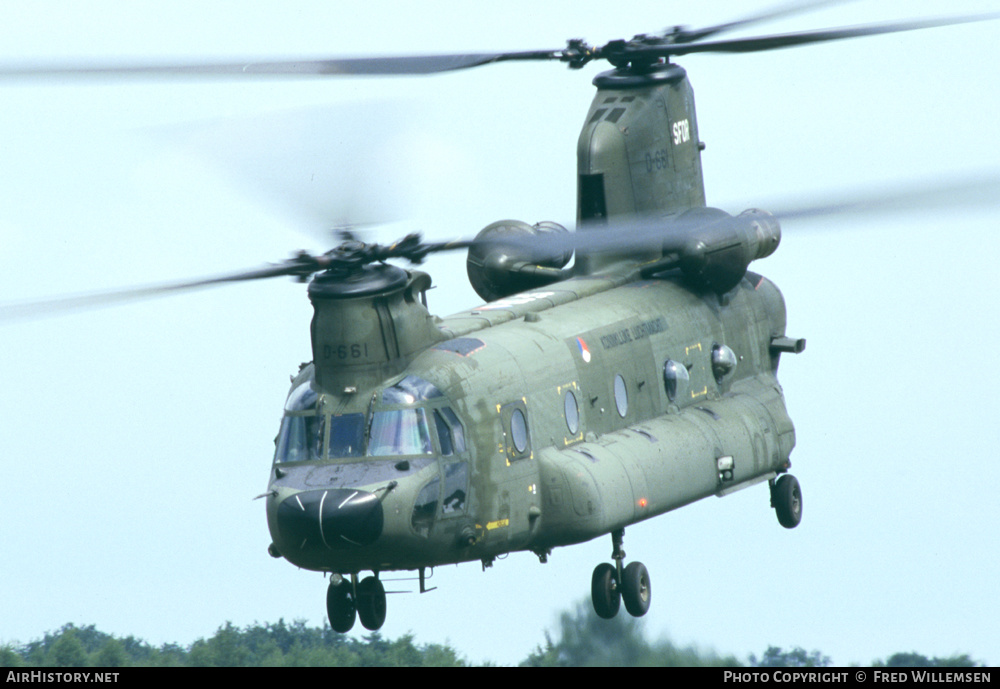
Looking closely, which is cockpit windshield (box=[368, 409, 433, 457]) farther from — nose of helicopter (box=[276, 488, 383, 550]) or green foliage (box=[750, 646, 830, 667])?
green foliage (box=[750, 646, 830, 667])

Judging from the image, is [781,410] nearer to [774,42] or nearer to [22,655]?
[774,42]

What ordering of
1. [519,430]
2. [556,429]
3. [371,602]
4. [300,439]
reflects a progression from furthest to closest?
[556,429], [371,602], [519,430], [300,439]

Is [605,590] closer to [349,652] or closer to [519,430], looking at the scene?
[519,430]

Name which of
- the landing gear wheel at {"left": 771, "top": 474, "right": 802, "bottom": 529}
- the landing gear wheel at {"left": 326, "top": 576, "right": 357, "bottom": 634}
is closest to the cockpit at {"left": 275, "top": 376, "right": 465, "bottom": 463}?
the landing gear wheel at {"left": 326, "top": 576, "right": 357, "bottom": 634}

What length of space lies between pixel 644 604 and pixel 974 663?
9.80 m

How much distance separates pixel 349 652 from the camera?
1609 inches

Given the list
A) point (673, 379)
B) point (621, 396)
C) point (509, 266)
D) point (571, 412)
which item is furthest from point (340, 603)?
point (509, 266)

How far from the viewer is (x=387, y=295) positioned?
26141mm

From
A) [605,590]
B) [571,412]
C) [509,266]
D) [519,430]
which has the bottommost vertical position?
[605,590]

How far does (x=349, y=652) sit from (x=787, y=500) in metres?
12.0

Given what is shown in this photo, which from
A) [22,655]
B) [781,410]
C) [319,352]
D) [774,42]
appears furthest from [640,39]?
[22,655]
